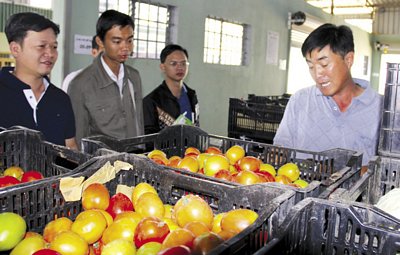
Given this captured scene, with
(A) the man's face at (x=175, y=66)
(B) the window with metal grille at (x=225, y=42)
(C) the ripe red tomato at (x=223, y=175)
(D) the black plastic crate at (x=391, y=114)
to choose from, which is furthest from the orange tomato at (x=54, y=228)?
(B) the window with metal grille at (x=225, y=42)

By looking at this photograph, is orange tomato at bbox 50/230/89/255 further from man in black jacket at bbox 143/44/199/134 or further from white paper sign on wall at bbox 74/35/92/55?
white paper sign on wall at bbox 74/35/92/55

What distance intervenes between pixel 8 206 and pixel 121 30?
171 cm

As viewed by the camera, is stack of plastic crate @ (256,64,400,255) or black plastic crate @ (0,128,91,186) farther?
black plastic crate @ (0,128,91,186)

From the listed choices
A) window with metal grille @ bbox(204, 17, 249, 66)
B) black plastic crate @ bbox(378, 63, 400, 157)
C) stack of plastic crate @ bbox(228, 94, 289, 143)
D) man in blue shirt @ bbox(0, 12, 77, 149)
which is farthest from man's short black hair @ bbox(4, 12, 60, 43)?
window with metal grille @ bbox(204, 17, 249, 66)

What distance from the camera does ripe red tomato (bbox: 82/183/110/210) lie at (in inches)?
45.9

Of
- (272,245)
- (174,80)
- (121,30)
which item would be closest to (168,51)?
(174,80)

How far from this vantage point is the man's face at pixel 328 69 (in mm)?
1885

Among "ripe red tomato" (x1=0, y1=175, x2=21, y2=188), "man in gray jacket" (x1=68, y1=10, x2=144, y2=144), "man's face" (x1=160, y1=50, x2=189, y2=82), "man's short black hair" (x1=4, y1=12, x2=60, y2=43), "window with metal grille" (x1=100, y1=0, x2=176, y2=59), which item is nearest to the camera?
"ripe red tomato" (x1=0, y1=175, x2=21, y2=188)

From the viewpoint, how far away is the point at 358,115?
6.31 feet

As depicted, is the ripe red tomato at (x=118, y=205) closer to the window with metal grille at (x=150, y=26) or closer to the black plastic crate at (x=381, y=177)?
the black plastic crate at (x=381, y=177)

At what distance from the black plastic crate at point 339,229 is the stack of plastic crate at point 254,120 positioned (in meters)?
2.44

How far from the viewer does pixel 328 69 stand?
189cm

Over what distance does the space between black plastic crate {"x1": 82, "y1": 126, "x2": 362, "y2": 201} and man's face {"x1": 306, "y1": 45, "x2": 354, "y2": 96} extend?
13.7 inches

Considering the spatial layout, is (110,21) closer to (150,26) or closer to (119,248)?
(119,248)
